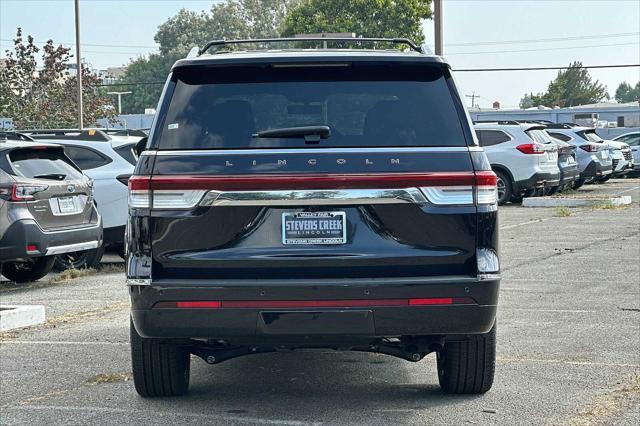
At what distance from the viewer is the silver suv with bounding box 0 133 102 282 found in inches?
465

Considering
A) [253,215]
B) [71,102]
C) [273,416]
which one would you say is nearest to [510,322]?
[273,416]

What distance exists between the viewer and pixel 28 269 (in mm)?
13203

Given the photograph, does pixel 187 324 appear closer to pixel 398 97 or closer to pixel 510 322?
pixel 398 97

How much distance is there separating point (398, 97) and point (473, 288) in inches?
43.5

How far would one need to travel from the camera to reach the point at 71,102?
158 feet

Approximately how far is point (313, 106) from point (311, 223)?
679 mm

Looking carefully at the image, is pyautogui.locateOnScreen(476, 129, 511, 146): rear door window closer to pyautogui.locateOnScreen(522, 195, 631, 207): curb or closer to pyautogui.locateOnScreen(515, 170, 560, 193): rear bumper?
pyautogui.locateOnScreen(515, 170, 560, 193): rear bumper

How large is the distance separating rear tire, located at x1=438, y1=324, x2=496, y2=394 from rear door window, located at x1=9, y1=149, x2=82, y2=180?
21.9 ft

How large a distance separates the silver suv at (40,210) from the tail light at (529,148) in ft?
50.0

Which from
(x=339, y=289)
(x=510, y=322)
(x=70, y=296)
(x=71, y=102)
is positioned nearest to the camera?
(x=339, y=289)

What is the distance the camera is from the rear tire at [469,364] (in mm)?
6645

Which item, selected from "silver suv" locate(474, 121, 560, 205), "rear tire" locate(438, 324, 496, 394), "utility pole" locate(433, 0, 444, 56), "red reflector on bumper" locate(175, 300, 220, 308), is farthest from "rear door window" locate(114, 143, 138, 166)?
"utility pole" locate(433, 0, 444, 56)

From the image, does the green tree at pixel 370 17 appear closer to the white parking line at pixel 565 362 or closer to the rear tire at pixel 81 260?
the rear tire at pixel 81 260

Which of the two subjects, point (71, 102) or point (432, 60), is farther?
point (71, 102)
